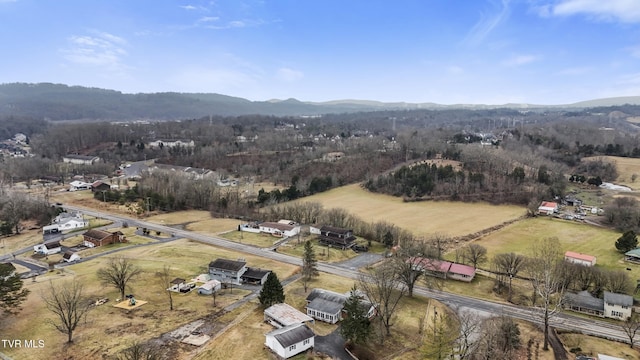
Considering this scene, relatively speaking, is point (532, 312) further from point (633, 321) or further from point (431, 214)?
point (431, 214)

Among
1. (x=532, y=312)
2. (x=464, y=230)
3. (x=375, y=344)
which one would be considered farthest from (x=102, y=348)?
(x=464, y=230)

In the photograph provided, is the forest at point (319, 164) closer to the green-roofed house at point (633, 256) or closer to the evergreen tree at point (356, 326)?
the green-roofed house at point (633, 256)

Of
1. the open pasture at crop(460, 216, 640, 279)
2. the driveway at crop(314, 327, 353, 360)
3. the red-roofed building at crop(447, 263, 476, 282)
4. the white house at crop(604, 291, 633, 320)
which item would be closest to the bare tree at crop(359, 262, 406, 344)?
the driveway at crop(314, 327, 353, 360)

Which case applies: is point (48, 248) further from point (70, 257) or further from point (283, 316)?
point (283, 316)

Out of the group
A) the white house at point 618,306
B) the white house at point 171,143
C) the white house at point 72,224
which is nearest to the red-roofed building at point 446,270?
the white house at point 618,306

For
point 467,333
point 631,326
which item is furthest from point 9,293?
point 631,326

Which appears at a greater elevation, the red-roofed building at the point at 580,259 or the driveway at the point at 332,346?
the red-roofed building at the point at 580,259

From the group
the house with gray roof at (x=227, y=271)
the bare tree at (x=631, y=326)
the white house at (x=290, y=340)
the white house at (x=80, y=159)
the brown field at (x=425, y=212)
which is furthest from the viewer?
the white house at (x=80, y=159)
